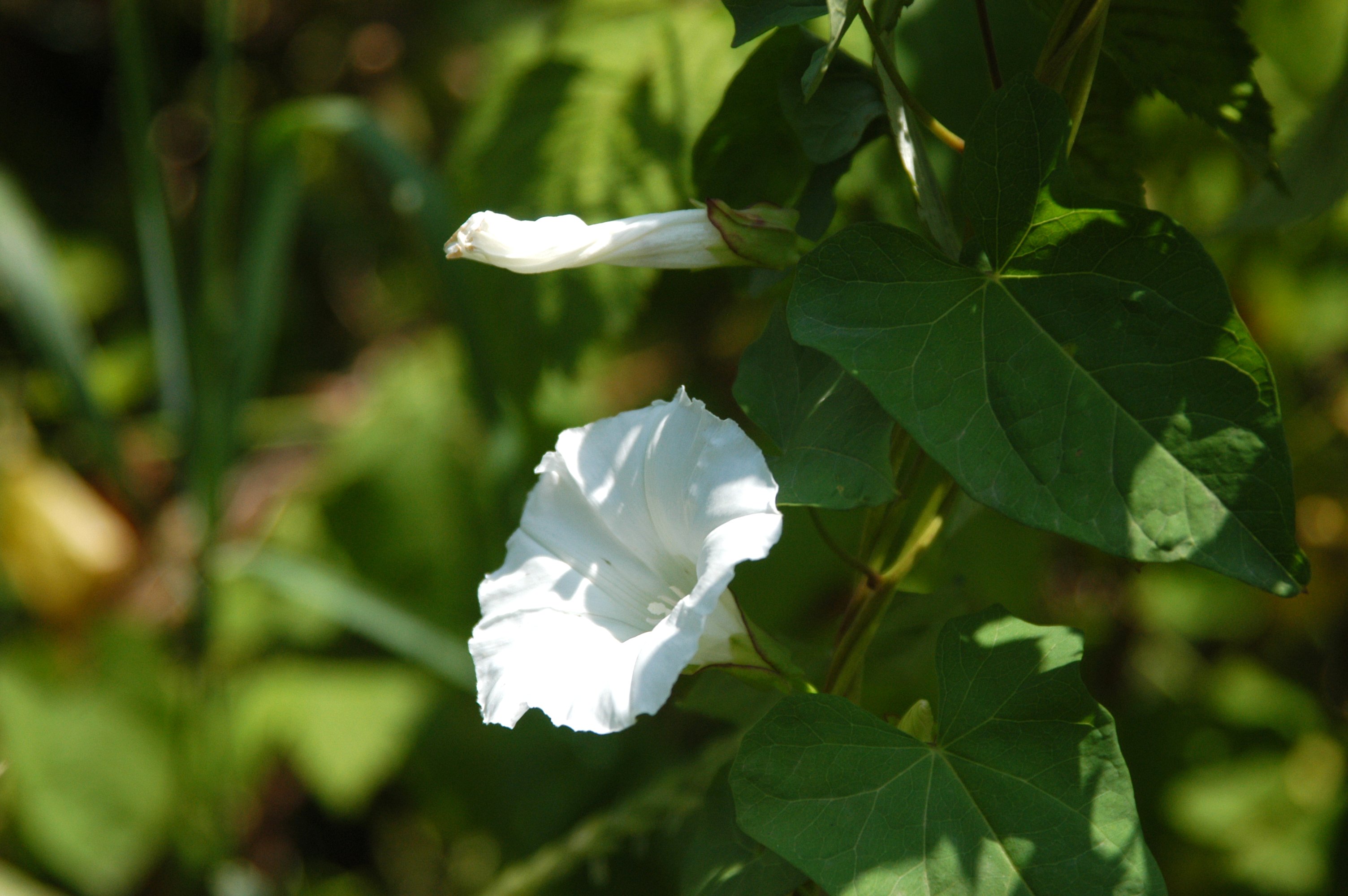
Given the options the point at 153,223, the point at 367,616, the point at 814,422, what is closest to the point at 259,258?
the point at 153,223

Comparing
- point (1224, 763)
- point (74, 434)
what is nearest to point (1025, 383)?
point (1224, 763)

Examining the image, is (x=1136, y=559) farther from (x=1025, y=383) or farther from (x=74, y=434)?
(x=74, y=434)

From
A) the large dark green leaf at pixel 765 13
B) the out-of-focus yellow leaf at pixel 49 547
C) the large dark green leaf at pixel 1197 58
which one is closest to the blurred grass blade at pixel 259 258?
the out-of-focus yellow leaf at pixel 49 547

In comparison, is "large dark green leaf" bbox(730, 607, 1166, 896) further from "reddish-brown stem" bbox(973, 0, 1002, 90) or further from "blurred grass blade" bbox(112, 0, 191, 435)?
"blurred grass blade" bbox(112, 0, 191, 435)

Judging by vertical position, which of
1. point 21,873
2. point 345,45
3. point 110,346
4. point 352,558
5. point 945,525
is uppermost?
point 945,525

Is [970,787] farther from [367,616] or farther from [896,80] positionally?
[367,616]

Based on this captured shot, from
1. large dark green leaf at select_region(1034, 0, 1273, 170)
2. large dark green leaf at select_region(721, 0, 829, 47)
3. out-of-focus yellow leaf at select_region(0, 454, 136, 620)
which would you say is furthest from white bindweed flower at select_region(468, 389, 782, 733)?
out-of-focus yellow leaf at select_region(0, 454, 136, 620)

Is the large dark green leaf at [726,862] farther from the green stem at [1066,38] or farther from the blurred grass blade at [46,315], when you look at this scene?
the blurred grass blade at [46,315]
